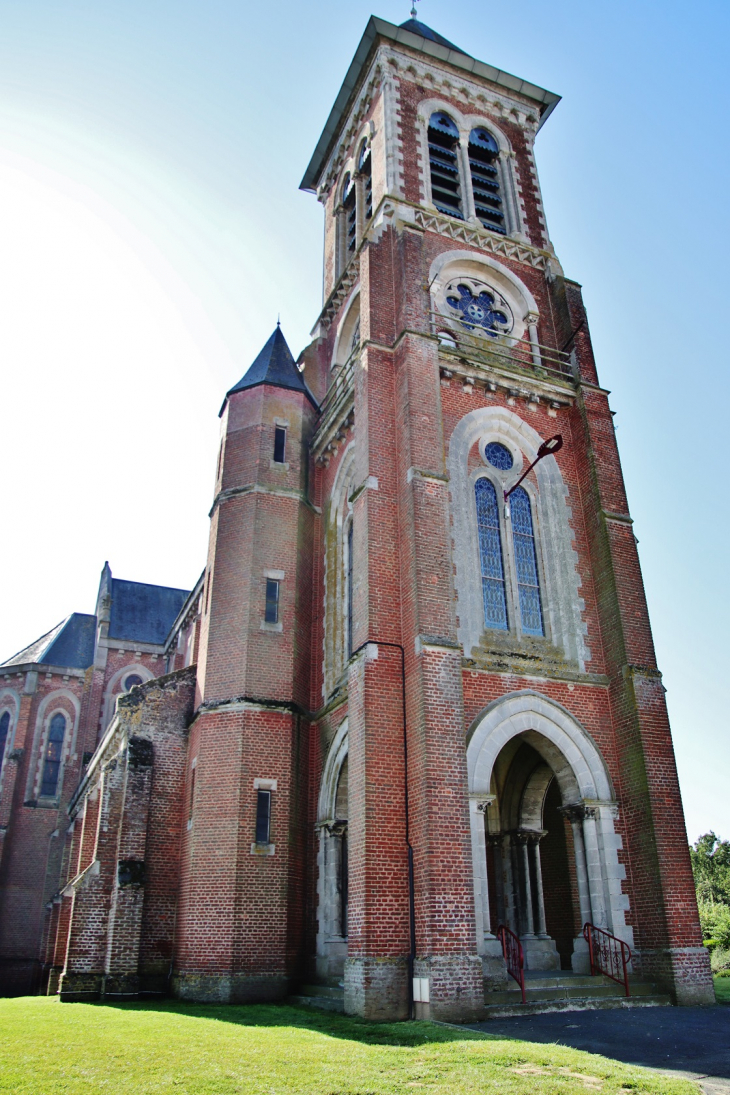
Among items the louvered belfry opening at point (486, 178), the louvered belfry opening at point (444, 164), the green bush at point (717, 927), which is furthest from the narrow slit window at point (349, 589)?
the green bush at point (717, 927)

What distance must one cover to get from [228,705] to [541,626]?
23.9 ft

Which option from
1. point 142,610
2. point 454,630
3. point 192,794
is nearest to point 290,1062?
point 454,630

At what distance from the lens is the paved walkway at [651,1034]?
896 centimetres

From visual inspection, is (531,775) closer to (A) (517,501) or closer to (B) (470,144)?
(A) (517,501)

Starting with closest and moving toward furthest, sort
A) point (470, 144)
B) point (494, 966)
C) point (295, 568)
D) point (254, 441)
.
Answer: point (494, 966), point (295, 568), point (254, 441), point (470, 144)

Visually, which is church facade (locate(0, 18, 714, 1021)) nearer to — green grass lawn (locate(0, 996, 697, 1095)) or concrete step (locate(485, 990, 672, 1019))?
concrete step (locate(485, 990, 672, 1019))

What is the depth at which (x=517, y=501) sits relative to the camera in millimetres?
19375

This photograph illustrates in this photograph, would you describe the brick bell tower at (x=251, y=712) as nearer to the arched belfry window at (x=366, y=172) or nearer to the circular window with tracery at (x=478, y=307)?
the circular window with tracery at (x=478, y=307)

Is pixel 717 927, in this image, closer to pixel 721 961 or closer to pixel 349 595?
pixel 721 961

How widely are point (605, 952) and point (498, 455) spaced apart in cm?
1076

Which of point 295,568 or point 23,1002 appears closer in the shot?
point 23,1002

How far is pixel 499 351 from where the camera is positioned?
22.0m

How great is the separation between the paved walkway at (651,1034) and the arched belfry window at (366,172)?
22.6 m

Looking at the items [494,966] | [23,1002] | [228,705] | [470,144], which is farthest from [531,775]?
[470,144]
